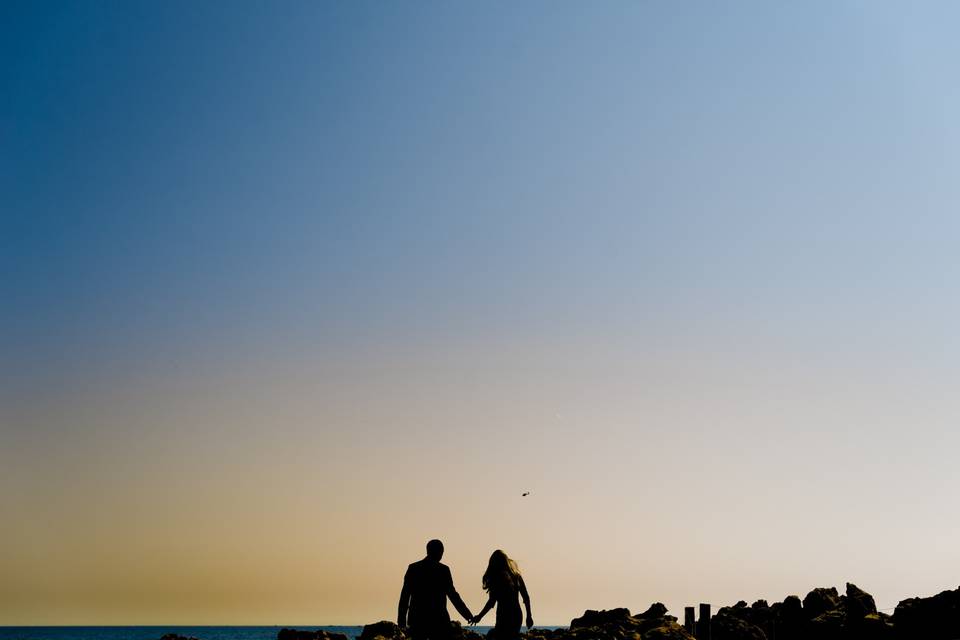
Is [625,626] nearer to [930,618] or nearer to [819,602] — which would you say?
[819,602]

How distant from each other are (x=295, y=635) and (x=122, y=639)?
480 ft

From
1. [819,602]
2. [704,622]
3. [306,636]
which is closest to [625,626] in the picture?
[704,622]

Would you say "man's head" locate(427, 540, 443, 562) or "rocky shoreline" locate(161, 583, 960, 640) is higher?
"man's head" locate(427, 540, 443, 562)

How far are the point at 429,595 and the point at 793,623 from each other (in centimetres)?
2461

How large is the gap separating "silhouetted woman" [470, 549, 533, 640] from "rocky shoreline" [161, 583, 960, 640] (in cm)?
1171

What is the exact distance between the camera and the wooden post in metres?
28.5

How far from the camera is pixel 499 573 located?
552 inches

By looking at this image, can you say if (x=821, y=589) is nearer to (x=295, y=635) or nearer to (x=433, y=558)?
(x=295, y=635)

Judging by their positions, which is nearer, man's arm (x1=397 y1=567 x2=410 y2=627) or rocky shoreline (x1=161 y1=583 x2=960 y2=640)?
man's arm (x1=397 y1=567 x2=410 y2=627)

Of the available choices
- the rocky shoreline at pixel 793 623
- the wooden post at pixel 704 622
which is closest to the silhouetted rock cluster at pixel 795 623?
the rocky shoreline at pixel 793 623

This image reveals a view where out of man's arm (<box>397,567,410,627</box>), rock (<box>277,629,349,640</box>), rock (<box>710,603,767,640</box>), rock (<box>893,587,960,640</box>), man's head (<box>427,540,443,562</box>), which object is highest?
man's head (<box>427,540,443,562</box>)

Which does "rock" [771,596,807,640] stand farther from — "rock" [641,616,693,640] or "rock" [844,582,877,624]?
"rock" [641,616,693,640]

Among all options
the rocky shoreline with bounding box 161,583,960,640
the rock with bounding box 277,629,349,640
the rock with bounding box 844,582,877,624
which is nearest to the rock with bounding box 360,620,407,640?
the rocky shoreline with bounding box 161,583,960,640

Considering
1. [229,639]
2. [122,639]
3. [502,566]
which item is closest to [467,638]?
[502,566]
